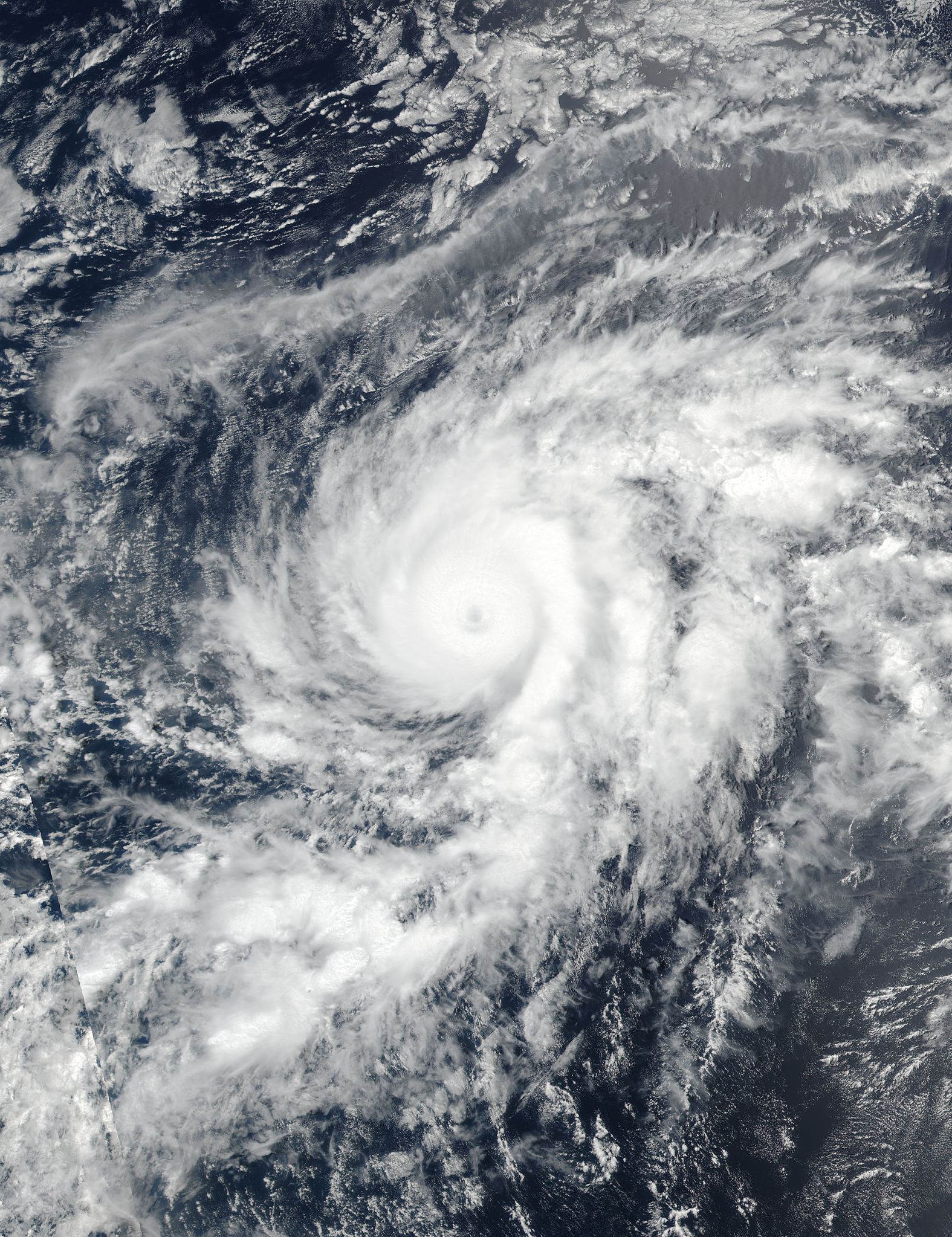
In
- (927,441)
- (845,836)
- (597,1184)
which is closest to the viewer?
(597,1184)

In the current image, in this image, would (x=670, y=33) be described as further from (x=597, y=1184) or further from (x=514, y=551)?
(x=597, y=1184)

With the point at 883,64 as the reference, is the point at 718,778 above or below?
below

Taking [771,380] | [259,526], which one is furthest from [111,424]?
[771,380]

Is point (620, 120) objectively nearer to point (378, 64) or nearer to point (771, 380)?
point (378, 64)

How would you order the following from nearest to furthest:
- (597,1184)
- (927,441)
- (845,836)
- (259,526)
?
(597,1184) → (845,836) → (927,441) → (259,526)

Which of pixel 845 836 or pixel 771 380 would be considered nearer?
pixel 845 836

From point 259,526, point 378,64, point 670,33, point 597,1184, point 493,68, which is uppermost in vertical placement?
point 378,64
